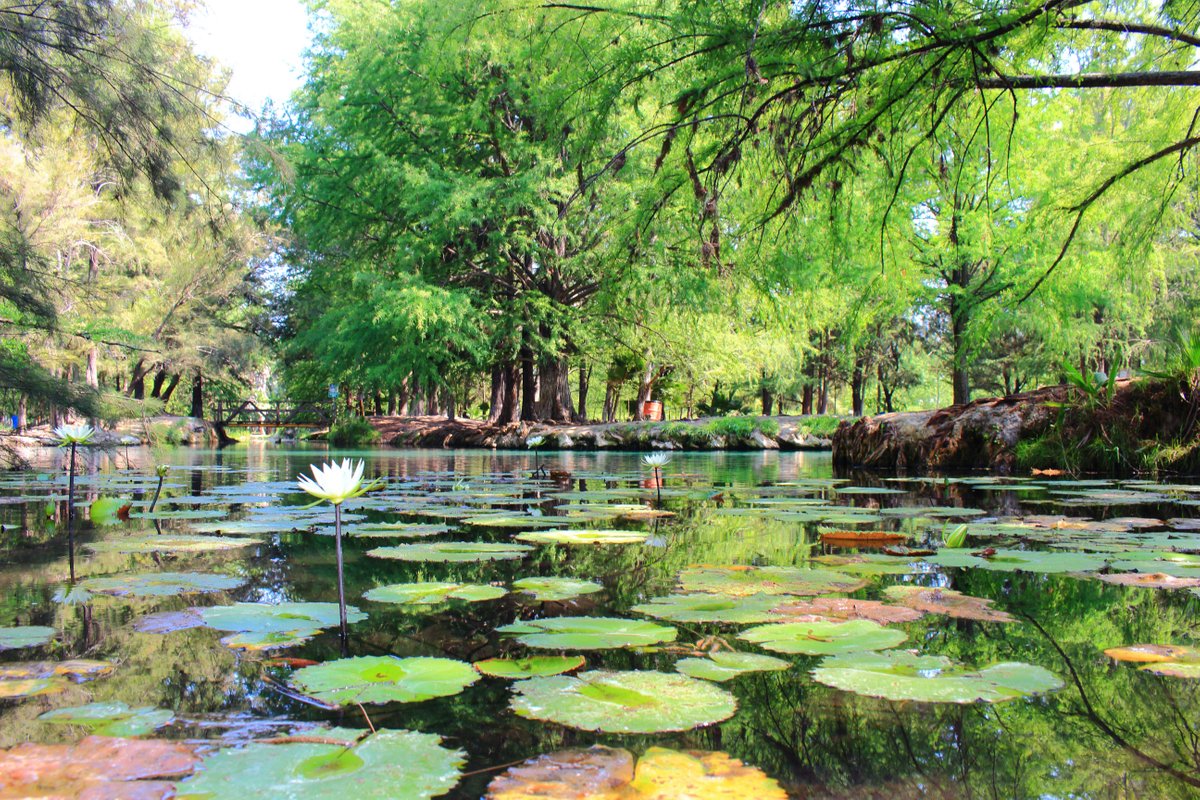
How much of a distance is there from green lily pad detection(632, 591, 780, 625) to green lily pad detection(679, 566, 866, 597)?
0.21 feet

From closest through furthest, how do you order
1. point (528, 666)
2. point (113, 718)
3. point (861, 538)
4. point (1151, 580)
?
1. point (113, 718)
2. point (528, 666)
3. point (1151, 580)
4. point (861, 538)

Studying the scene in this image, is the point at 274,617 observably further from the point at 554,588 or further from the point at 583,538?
the point at 583,538

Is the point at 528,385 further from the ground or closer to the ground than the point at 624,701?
further from the ground

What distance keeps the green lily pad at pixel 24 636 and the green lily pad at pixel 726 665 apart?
4.14 feet

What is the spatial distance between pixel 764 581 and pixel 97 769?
158 cm

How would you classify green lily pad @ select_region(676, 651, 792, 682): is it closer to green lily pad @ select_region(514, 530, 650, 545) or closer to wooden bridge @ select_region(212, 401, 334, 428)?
green lily pad @ select_region(514, 530, 650, 545)

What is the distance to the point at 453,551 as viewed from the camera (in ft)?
8.25

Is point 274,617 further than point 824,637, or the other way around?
point 274,617

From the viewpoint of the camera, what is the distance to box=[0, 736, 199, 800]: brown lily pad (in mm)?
811

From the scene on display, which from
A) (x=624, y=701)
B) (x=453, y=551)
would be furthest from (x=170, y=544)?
(x=624, y=701)

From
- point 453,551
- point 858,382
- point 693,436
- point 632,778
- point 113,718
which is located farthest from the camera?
point 858,382

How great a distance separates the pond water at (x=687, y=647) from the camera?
96 cm

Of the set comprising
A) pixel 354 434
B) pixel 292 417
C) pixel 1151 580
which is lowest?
pixel 1151 580

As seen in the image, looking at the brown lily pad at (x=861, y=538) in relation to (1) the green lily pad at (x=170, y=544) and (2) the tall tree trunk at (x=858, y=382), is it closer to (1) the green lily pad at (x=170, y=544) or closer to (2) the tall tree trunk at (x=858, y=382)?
(1) the green lily pad at (x=170, y=544)
